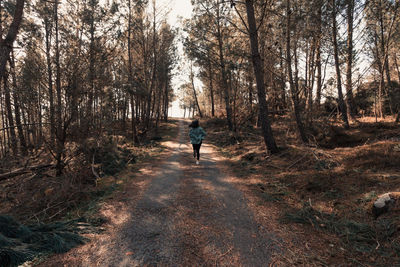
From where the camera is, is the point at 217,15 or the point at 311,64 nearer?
the point at 311,64

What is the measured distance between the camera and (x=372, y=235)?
3158mm

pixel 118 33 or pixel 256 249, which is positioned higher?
pixel 118 33

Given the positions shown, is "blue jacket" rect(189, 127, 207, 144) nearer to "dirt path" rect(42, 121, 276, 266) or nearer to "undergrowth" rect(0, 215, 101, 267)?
"dirt path" rect(42, 121, 276, 266)

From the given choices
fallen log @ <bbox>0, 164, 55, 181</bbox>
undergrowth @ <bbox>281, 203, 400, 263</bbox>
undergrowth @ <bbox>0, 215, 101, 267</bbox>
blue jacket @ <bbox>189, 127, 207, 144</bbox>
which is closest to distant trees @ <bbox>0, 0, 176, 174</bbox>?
fallen log @ <bbox>0, 164, 55, 181</bbox>

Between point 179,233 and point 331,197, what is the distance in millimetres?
3823

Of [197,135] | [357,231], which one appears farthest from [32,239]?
[197,135]

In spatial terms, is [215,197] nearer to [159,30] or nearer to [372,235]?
[372,235]

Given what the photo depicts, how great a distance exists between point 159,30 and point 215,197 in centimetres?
1958

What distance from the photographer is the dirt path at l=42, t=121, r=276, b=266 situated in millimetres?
→ 2834

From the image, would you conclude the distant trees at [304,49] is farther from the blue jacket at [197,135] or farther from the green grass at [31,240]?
the green grass at [31,240]

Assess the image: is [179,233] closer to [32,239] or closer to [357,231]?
[32,239]

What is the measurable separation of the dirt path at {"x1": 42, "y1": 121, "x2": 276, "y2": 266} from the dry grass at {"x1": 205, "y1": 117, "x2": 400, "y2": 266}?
528 millimetres

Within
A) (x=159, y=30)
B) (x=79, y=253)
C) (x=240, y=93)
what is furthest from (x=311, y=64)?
(x=159, y=30)

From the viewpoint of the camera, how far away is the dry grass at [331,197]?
2908 mm
